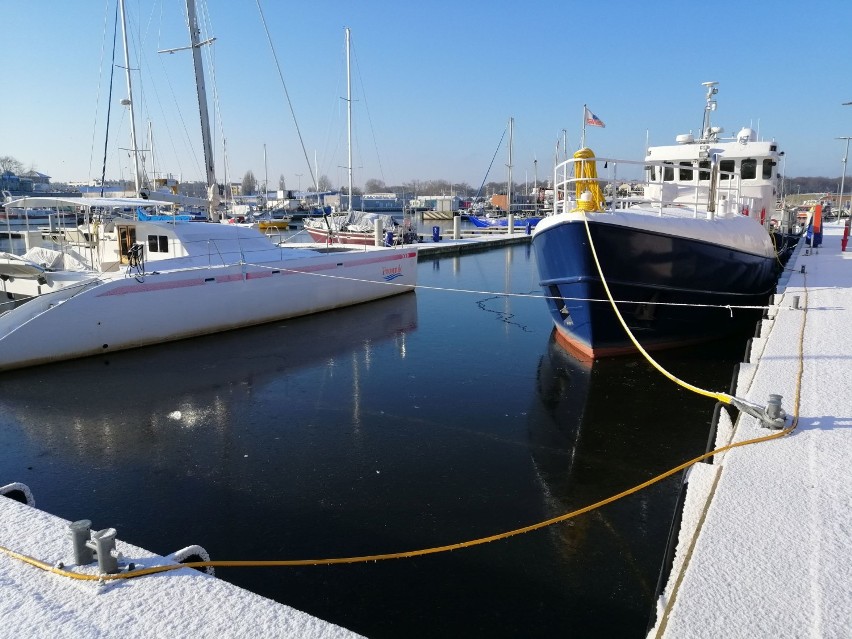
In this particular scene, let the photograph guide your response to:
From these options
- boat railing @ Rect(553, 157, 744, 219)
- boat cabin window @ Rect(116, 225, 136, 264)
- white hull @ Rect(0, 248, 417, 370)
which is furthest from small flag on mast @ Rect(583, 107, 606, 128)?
boat cabin window @ Rect(116, 225, 136, 264)

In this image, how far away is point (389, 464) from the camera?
18.7 feet

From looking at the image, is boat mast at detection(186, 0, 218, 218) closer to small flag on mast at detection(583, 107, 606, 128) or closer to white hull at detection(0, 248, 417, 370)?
white hull at detection(0, 248, 417, 370)

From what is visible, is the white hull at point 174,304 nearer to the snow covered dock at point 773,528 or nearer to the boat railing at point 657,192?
the boat railing at point 657,192

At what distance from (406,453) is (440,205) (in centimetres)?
5984

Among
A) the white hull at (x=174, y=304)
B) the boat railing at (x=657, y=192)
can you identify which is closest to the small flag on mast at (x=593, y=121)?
the boat railing at (x=657, y=192)

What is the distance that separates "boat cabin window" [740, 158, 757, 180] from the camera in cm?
1358

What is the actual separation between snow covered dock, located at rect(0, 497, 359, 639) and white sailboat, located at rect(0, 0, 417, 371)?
7646mm

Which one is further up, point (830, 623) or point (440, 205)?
point (440, 205)

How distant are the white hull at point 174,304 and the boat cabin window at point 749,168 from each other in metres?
9.06

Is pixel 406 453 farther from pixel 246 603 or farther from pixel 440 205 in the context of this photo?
pixel 440 205

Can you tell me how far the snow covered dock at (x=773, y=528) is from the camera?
230cm

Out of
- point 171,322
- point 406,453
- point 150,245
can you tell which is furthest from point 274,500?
point 150,245

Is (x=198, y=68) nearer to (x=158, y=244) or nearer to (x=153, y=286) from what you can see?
(x=158, y=244)

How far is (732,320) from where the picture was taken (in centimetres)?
1066
